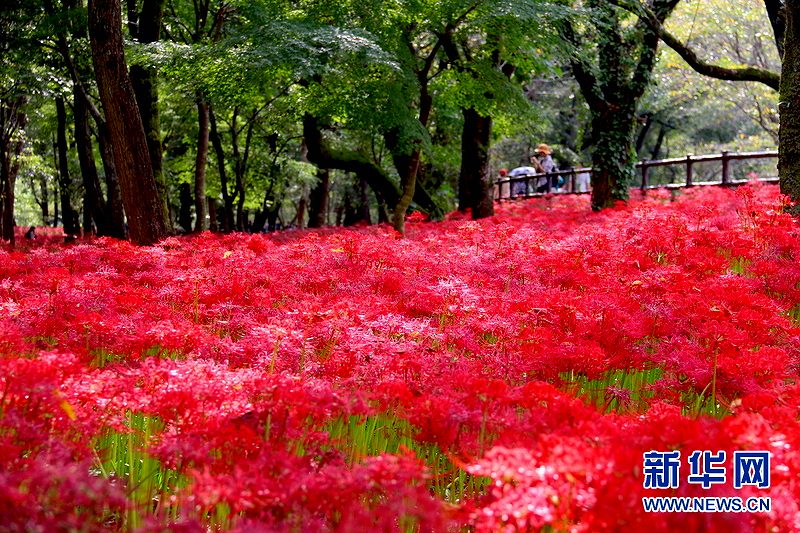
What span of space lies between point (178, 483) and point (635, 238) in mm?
6274

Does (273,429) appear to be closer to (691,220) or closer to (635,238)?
(635,238)

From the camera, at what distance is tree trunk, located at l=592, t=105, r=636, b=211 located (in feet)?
45.3

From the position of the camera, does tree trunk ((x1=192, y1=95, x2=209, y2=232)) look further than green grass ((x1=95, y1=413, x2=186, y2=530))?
Yes

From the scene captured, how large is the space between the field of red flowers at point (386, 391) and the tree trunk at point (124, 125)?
2169mm

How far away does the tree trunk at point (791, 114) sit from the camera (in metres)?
8.29

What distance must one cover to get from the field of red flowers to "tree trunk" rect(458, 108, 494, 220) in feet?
27.5

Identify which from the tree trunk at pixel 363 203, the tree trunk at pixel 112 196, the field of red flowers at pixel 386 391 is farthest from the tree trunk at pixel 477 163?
the field of red flowers at pixel 386 391

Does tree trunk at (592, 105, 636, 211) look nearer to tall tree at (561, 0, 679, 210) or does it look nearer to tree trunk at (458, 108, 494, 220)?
→ tall tree at (561, 0, 679, 210)

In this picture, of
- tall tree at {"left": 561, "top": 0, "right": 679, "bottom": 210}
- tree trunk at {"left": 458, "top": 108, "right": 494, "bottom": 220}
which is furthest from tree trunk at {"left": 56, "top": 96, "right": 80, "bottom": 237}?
tall tree at {"left": 561, "top": 0, "right": 679, "bottom": 210}

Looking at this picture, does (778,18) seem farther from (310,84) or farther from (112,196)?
(112,196)

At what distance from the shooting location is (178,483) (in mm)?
2721

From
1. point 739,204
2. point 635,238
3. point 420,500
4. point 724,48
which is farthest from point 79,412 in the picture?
point 724,48

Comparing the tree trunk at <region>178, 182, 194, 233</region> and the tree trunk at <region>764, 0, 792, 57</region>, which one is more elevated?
the tree trunk at <region>764, 0, 792, 57</region>

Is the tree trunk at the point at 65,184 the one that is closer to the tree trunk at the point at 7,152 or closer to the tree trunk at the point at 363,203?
the tree trunk at the point at 7,152
